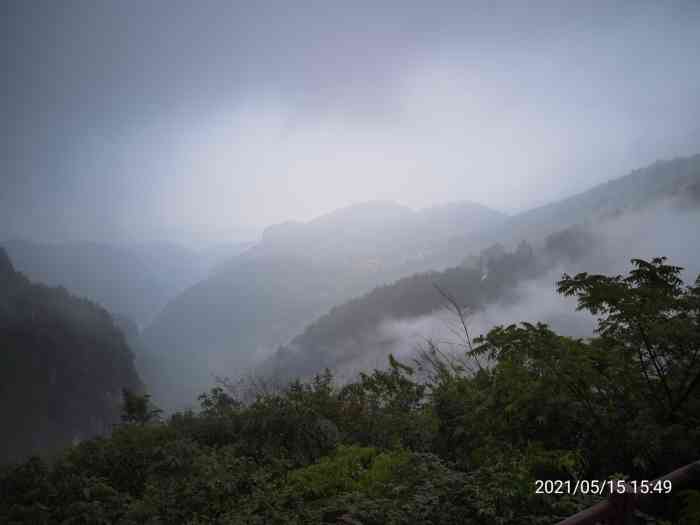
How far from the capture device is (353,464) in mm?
5035

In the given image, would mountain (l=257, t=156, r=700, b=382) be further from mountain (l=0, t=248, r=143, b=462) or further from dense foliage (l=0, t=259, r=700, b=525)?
dense foliage (l=0, t=259, r=700, b=525)

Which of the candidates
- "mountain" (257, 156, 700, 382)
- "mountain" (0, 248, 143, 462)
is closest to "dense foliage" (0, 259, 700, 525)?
"mountain" (257, 156, 700, 382)

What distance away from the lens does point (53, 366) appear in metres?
103

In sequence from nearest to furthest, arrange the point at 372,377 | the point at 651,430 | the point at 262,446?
the point at 651,430, the point at 262,446, the point at 372,377

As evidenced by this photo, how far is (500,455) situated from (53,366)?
415 ft

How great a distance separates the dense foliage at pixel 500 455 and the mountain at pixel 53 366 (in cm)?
9659

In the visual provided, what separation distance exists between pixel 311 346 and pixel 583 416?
120 meters

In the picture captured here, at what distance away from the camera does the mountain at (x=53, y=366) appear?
299ft

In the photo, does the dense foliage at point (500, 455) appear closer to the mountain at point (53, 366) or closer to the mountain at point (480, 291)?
the mountain at point (480, 291)

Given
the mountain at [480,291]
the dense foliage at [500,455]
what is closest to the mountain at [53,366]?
the mountain at [480,291]

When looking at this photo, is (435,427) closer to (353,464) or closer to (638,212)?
(353,464)

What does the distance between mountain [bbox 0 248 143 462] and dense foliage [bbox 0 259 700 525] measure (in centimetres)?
9659

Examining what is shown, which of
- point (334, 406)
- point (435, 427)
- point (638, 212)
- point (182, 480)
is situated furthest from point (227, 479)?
point (638, 212)

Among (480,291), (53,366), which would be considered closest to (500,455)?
(480,291)
